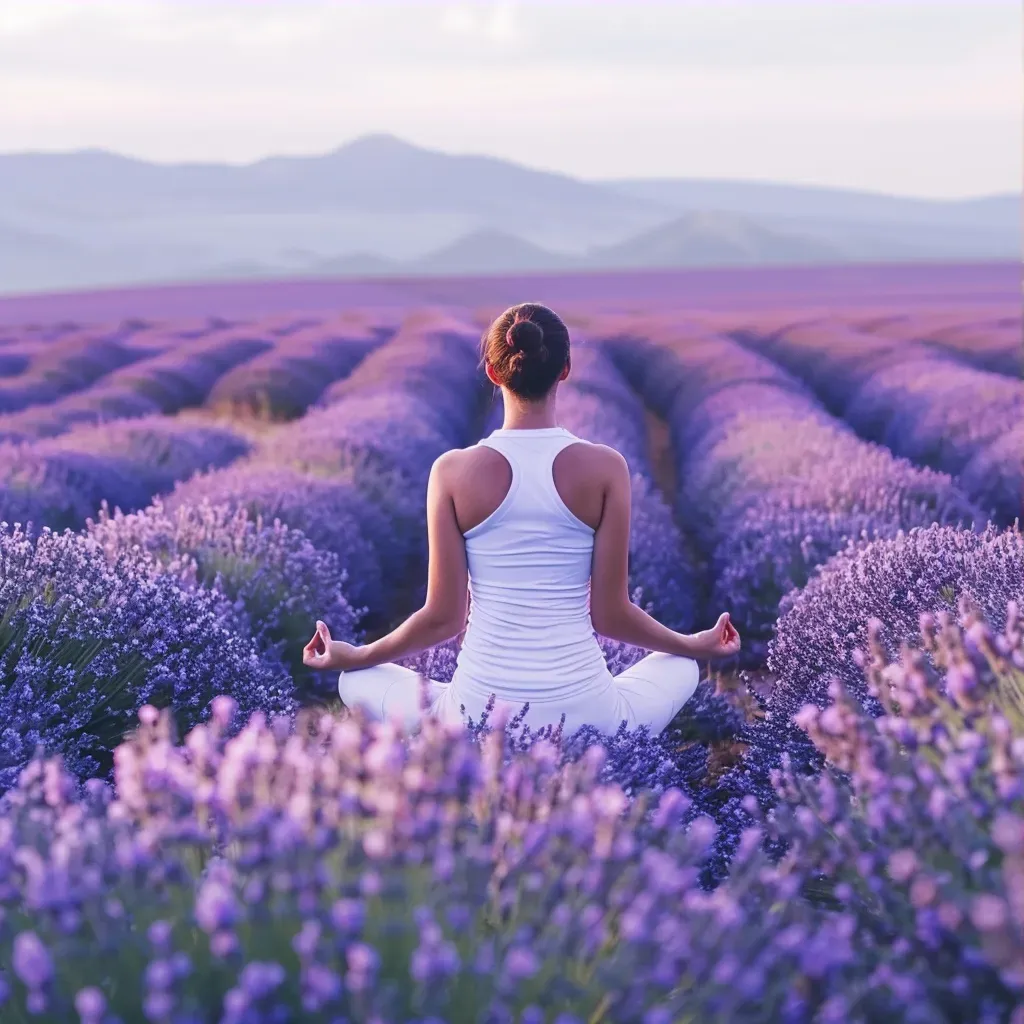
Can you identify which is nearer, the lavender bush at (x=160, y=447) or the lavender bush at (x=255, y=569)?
the lavender bush at (x=255, y=569)

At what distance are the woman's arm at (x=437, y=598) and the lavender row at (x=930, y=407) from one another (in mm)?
4614

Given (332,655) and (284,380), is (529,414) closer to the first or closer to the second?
(332,655)

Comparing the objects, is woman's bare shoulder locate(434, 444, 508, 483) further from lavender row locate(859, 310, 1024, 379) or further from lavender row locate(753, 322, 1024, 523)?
lavender row locate(859, 310, 1024, 379)

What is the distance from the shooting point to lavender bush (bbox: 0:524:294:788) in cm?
296

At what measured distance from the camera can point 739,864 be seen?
1.62 metres

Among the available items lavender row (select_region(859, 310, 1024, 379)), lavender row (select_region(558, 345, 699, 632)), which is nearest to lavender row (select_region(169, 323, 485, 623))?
lavender row (select_region(558, 345, 699, 632))

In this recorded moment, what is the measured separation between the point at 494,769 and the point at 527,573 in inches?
50.1

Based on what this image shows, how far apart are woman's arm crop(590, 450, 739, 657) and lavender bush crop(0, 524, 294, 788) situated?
109 cm

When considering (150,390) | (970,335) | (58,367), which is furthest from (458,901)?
(970,335)

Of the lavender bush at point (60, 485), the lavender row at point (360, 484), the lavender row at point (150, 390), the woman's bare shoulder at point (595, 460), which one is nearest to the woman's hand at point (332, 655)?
the woman's bare shoulder at point (595, 460)

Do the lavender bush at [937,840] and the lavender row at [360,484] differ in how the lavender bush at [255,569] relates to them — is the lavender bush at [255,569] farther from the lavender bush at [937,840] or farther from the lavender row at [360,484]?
the lavender bush at [937,840]

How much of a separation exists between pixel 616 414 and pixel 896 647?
287 inches

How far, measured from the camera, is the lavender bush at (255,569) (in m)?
4.54

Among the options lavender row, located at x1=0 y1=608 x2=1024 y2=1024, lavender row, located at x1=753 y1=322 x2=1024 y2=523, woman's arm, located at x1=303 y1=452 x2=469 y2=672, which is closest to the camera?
lavender row, located at x1=0 y1=608 x2=1024 y2=1024
